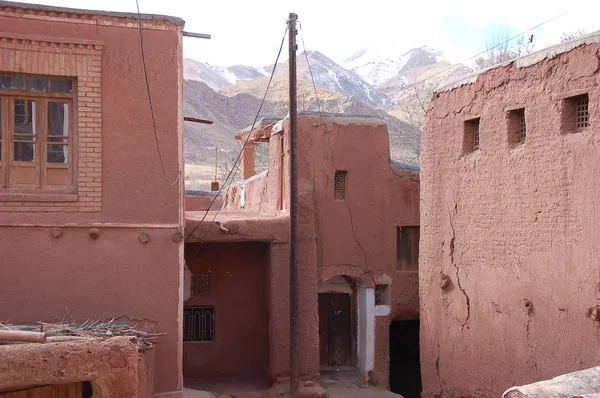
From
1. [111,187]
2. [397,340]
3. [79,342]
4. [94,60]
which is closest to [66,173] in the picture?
[111,187]

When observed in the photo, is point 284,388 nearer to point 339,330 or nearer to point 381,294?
point 339,330

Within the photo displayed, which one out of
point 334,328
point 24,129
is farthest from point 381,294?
point 24,129

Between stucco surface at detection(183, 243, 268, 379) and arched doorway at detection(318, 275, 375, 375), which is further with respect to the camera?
arched doorway at detection(318, 275, 375, 375)

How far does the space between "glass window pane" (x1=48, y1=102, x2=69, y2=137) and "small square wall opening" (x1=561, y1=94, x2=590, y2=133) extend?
6864 mm

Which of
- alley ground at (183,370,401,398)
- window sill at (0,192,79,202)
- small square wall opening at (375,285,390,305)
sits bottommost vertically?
alley ground at (183,370,401,398)

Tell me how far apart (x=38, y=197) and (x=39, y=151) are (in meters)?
0.67

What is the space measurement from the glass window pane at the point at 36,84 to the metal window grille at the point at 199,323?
7326 millimetres

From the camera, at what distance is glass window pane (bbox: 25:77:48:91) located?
1016cm

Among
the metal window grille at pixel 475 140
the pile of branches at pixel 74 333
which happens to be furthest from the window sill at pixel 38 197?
the metal window grille at pixel 475 140

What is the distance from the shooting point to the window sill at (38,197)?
10062 millimetres

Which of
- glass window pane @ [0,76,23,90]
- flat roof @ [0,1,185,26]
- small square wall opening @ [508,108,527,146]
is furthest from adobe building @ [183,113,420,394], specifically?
small square wall opening @ [508,108,527,146]

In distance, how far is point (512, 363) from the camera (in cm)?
970

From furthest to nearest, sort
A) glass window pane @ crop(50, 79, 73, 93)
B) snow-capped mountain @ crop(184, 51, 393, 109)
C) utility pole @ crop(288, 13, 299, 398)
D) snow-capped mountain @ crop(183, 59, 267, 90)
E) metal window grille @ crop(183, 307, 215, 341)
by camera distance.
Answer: snow-capped mountain @ crop(183, 59, 267, 90) < snow-capped mountain @ crop(184, 51, 393, 109) < metal window grille @ crop(183, 307, 215, 341) < utility pole @ crop(288, 13, 299, 398) < glass window pane @ crop(50, 79, 73, 93)

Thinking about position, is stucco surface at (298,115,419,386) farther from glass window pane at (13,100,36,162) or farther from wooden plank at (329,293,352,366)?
glass window pane at (13,100,36,162)
